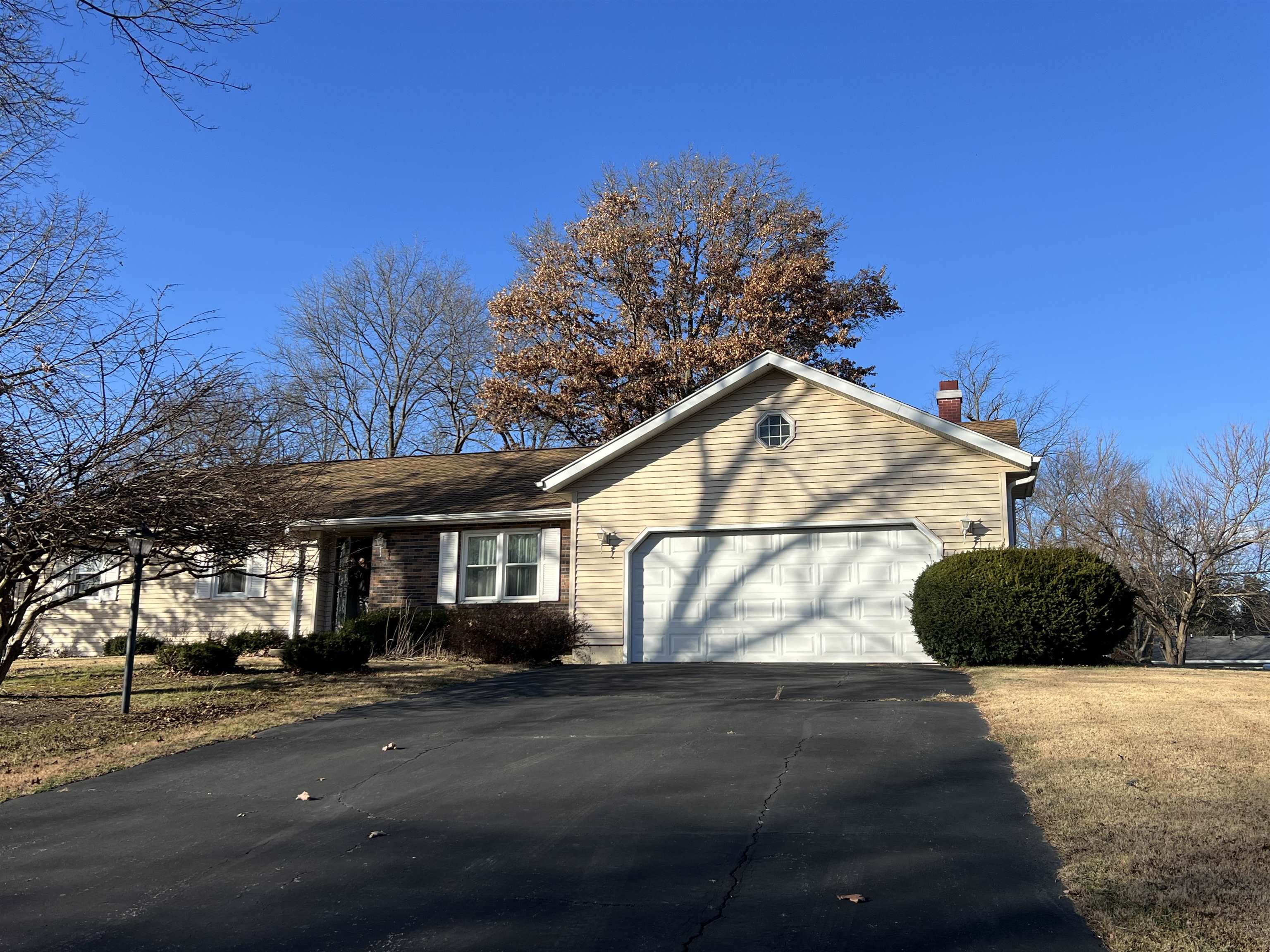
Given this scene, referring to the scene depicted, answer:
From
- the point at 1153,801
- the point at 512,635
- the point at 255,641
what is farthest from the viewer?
the point at 255,641

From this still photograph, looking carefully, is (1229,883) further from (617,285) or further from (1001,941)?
(617,285)

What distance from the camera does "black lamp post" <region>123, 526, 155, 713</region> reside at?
1105 cm

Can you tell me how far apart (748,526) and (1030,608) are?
15.5 ft

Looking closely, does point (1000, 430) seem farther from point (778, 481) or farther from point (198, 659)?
point (198, 659)

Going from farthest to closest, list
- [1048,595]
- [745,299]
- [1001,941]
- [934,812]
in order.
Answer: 1. [745,299]
2. [1048,595]
3. [934,812]
4. [1001,941]

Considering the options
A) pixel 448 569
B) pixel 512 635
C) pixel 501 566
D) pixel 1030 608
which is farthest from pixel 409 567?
pixel 1030 608

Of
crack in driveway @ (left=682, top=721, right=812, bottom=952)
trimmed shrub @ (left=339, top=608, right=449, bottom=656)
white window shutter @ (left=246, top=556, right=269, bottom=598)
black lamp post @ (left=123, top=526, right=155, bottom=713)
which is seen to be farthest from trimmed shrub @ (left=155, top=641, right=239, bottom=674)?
crack in driveway @ (left=682, top=721, right=812, bottom=952)

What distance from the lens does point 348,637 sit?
14328 mm

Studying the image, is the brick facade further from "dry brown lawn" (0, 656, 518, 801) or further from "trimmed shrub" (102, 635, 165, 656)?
"trimmed shrub" (102, 635, 165, 656)

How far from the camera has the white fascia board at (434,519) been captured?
18.5 meters

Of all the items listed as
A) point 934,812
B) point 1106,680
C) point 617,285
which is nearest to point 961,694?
point 1106,680

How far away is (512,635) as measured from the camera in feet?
51.4

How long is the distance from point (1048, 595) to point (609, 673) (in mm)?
6236

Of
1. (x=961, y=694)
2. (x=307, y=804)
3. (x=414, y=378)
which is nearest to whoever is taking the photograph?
(x=307, y=804)
